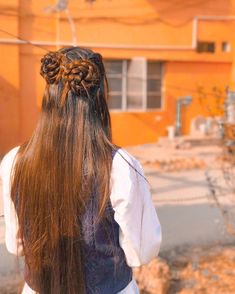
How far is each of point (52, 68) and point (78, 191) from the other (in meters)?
0.35

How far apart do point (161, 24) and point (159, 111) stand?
175 centimetres

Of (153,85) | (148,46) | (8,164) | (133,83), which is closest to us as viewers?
(8,164)

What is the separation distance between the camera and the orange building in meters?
8.38

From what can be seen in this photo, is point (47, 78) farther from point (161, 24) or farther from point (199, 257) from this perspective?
point (161, 24)

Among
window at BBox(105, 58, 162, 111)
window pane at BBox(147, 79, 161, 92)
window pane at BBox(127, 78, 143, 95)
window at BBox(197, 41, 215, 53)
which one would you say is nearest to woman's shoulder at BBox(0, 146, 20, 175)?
window at BBox(105, 58, 162, 111)

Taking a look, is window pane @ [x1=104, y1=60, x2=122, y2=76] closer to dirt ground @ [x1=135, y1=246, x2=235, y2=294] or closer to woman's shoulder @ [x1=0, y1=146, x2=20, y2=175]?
dirt ground @ [x1=135, y1=246, x2=235, y2=294]

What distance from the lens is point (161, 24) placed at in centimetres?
906

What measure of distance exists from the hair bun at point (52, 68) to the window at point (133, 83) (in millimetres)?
7572

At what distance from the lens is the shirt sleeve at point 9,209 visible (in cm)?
134

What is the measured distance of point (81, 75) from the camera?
1.23 m

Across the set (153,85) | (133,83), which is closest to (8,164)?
(133,83)

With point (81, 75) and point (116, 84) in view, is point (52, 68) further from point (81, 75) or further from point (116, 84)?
point (116, 84)

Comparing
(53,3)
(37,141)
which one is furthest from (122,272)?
(53,3)

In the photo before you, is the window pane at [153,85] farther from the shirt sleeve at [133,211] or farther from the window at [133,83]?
the shirt sleeve at [133,211]
